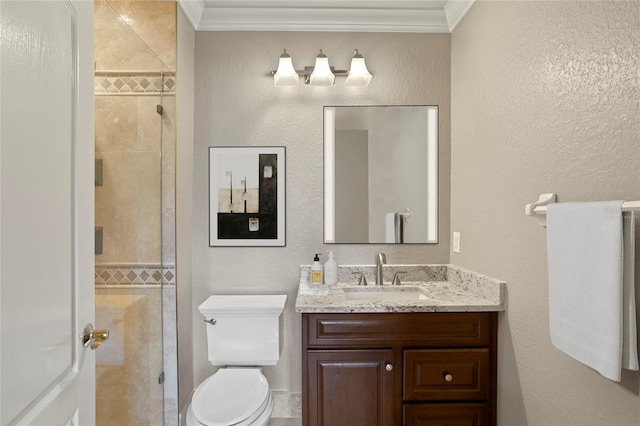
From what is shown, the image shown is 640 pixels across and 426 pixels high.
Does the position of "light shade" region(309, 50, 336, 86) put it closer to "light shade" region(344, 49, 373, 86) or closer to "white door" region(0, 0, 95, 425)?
"light shade" region(344, 49, 373, 86)

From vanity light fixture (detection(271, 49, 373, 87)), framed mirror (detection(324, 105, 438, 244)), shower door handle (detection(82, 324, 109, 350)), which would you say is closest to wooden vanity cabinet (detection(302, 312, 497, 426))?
framed mirror (detection(324, 105, 438, 244))

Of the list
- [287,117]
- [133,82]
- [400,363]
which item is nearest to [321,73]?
[287,117]

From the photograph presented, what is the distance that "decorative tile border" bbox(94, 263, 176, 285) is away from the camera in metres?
1.51

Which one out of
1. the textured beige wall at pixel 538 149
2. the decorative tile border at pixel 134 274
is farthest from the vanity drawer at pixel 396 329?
the decorative tile border at pixel 134 274

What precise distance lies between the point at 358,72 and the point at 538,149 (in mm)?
1148

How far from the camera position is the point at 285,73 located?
2139mm

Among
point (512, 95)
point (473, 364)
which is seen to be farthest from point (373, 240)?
point (512, 95)

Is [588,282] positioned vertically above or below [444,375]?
above

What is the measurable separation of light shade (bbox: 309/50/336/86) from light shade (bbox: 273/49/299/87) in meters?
0.11

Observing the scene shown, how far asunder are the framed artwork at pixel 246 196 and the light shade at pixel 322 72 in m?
0.48

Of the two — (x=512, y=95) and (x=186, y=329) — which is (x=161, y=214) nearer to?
(x=186, y=329)

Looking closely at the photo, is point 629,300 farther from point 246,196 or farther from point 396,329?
point 246,196

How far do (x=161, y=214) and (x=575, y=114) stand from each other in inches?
76.0

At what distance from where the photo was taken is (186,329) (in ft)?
7.02
